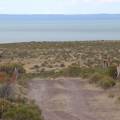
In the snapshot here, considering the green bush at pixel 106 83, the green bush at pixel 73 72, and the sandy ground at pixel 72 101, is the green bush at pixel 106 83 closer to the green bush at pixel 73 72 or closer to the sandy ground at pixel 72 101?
the sandy ground at pixel 72 101

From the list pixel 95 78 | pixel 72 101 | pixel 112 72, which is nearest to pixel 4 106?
pixel 72 101

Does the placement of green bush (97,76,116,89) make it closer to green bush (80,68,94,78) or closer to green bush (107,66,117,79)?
green bush (107,66,117,79)

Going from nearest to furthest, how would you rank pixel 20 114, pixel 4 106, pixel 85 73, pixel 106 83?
pixel 20 114, pixel 4 106, pixel 106 83, pixel 85 73

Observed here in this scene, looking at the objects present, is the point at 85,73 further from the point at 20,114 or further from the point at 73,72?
the point at 20,114

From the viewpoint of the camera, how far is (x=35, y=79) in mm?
32344

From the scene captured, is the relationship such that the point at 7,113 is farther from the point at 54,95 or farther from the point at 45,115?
the point at 54,95

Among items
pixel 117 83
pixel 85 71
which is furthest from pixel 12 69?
pixel 117 83

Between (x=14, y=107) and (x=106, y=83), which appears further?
(x=106, y=83)

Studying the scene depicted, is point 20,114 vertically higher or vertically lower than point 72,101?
higher

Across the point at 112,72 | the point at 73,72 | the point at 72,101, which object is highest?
the point at 112,72

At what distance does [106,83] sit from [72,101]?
4.80 m

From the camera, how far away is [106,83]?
27.0 metres

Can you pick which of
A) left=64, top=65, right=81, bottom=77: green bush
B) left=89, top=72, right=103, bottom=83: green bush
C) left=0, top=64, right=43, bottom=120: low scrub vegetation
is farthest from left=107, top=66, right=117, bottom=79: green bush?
left=0, top=64, right=43, bottom=120: low scrub vegetation

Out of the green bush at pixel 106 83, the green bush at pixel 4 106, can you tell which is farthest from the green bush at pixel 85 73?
the green bush at pixel 4 106
